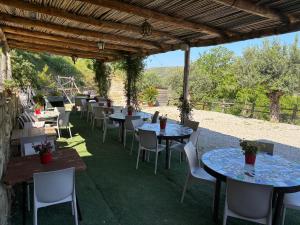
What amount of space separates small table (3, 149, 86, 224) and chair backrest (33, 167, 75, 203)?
19 centimetres

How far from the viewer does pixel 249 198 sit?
6.81 feet

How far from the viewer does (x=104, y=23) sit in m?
4.49

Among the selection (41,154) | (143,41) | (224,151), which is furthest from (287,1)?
(143,41)

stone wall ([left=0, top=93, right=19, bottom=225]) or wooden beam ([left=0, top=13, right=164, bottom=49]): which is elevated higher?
wooden beam ([left=0, top=13, right=164, bottom=49])

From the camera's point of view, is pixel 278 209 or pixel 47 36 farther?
pixel 47 36

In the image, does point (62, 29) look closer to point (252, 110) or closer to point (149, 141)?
point (149, 141)

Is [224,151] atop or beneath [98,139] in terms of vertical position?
atop

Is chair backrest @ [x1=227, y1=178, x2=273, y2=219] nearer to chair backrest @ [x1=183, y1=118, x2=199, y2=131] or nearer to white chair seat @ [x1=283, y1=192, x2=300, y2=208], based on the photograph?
white chair seat @ [x1=283, y1=192, x2=300, y2=208]

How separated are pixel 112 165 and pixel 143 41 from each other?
3560 millimetres

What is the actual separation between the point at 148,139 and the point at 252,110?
10.6m

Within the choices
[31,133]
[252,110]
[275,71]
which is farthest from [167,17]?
[252,110]

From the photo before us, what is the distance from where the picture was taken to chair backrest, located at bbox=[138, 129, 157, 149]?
3971mm

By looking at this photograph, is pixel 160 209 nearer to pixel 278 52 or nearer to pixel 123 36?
pixel 123 36

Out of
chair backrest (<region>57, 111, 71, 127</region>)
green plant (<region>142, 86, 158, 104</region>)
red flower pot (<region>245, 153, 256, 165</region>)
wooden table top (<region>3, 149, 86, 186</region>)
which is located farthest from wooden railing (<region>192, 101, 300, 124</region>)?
wooden table top (<region>3, 149, 86, 186</region>)
